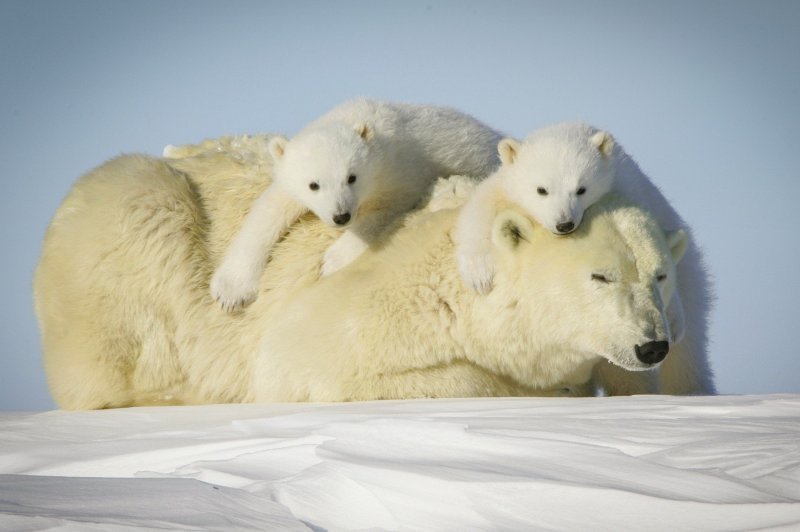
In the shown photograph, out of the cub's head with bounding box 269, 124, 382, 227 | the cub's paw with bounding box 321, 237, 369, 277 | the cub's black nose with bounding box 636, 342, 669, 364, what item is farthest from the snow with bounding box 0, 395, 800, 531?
the cub's head with bounding box 269, 124, 382, 227

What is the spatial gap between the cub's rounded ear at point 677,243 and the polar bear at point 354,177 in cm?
160

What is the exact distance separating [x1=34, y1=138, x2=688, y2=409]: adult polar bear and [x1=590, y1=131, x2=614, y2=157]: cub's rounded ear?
43 cm

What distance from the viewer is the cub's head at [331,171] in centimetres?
669

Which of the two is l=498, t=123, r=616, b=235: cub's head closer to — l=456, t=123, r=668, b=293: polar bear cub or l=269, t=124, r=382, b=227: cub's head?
l=456, t=123, r=668, b=293: polar bear cub

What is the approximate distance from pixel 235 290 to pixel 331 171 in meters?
0.96

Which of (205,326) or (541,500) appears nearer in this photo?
(541,500)

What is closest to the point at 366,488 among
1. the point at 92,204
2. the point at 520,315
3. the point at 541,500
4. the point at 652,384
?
the point at 541,500

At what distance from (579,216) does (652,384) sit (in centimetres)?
110

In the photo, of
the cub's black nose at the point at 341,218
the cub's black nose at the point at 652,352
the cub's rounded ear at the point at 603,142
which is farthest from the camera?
the cub's black nose at the point at 341,218

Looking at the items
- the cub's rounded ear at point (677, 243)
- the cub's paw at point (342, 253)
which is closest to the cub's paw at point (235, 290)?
the cub's paw at point (342, 253)

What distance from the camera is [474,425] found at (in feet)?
13.7

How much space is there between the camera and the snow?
3.09m

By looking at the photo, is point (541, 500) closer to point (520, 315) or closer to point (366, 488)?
point (366, 488)

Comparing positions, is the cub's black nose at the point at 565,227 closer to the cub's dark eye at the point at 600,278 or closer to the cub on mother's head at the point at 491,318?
the cub on mother's head at the point at 491,318
